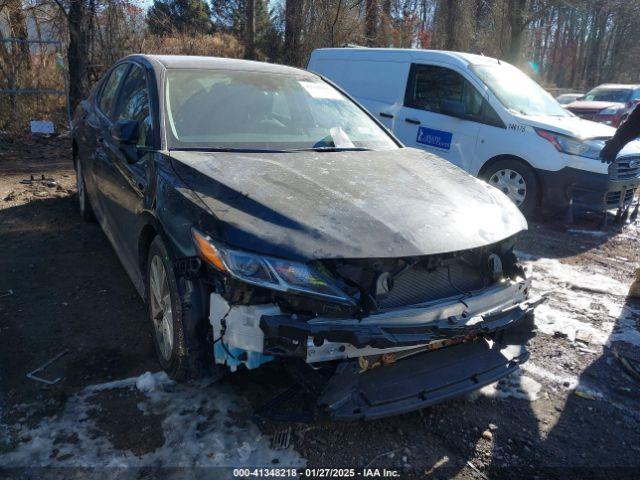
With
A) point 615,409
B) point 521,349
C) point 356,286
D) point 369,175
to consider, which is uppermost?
point 369,175

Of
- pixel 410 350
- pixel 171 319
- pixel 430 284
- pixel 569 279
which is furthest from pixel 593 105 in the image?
pixel 171 319

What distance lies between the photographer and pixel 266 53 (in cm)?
1800

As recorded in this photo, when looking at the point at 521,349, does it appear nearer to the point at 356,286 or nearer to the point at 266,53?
the point at 356,286

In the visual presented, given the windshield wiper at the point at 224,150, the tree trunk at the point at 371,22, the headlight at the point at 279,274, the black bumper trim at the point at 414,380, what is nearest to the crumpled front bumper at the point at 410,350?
the black bumper trim at the point at 414,380

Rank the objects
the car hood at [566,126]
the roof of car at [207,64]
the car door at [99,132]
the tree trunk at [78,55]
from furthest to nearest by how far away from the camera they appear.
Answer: the tree trunk at [78,55] < the car hood at [566,126] < the car door at [99,132] < the roof of car at [207,64]

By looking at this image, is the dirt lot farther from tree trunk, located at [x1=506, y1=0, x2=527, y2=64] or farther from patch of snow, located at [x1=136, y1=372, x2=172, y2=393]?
tree trunk, located at [x1=506, y1=0, x2=527, y2=64]

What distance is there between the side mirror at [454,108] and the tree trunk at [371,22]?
1198 cm

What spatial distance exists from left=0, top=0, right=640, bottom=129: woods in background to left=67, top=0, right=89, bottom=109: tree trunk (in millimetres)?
20

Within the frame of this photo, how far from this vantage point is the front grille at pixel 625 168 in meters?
6.41

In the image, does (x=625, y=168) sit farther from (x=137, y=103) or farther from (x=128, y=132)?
(x=128, y=132)

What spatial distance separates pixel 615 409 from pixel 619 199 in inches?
173

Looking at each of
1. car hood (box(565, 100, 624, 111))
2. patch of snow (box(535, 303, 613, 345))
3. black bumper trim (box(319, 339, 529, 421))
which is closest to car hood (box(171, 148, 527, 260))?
black bumper trim (box(319, 339, 529, 421))

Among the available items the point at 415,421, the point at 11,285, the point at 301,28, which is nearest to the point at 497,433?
the point at 415,421

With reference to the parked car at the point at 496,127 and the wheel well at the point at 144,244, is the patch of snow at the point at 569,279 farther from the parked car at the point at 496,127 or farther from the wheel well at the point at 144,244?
the wheel well at the point at 144,244
